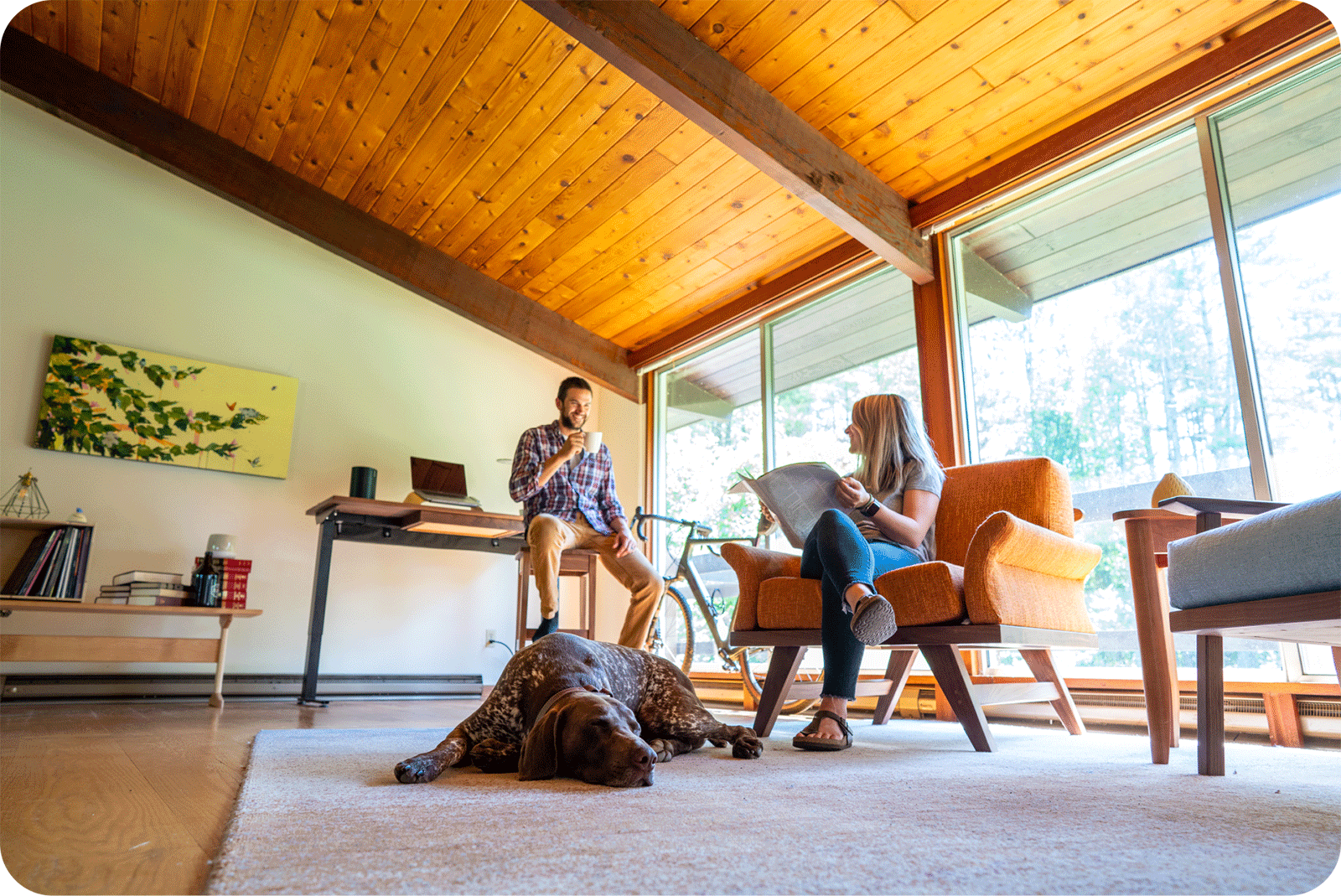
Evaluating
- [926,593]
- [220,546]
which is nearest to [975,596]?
[926,593]

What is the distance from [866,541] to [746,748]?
649 mm

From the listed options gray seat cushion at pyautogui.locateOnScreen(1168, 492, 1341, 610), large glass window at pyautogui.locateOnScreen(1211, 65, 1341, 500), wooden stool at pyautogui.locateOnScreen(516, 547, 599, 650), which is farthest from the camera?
wooden stool at pyautogui.locateOnScreen(516, 547, 599, 650)

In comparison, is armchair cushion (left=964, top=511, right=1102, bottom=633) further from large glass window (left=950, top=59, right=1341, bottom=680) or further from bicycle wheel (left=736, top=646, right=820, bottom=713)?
bicycle wheel (left=736, top=646, right=820, bottom=713)

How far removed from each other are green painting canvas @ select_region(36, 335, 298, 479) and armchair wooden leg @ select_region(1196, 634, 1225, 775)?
4.65 meters

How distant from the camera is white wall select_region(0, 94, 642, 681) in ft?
14.2

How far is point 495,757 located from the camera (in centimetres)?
161

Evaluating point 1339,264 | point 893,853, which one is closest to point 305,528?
point 893,853

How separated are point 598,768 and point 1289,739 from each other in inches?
93.5

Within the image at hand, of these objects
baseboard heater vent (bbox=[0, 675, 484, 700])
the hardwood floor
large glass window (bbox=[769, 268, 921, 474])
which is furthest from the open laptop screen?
the hardwood floor

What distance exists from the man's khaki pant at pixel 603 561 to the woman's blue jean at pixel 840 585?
1.55 meters

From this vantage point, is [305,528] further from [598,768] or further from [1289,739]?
[1289,739]

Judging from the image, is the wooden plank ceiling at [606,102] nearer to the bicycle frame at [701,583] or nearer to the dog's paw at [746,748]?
the bicycle frame at [701,583]

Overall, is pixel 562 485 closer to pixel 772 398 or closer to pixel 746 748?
pixel 772 398

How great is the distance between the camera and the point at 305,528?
4.86 m
